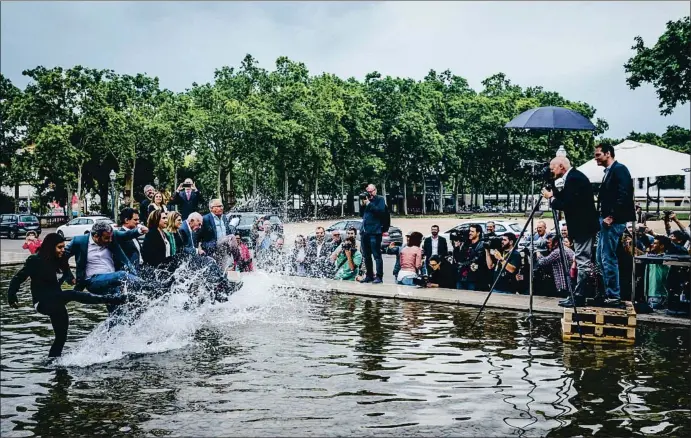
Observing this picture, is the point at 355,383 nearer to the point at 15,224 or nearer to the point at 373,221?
the point at 373,221

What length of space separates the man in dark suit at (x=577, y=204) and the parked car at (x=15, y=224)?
152 ft

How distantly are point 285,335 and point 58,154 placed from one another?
5009cm

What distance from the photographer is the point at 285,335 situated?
1105 centimetres

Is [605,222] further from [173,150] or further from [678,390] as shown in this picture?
[173,150]

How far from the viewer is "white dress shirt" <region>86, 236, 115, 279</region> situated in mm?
9727

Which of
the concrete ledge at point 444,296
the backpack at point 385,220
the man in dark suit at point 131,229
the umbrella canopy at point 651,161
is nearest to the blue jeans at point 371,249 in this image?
the backpack at point 385,220

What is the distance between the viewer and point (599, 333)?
10258mm

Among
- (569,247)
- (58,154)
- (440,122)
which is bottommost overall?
(569,247)

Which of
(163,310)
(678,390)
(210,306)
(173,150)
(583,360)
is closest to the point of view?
(678,390)

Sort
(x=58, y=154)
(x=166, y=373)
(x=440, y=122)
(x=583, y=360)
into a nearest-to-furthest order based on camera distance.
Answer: (x=166, y=373) < (x=583, y=360) < (x=58, y=154) < (x=440, y=122)

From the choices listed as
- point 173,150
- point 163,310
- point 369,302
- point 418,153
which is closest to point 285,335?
point 163,310

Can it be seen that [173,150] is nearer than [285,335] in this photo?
No

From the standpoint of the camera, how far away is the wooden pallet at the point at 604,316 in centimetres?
A: 1016

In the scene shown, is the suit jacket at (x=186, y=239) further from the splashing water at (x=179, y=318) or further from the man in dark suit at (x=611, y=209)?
the man in dark suit at (x=611, y=209)
